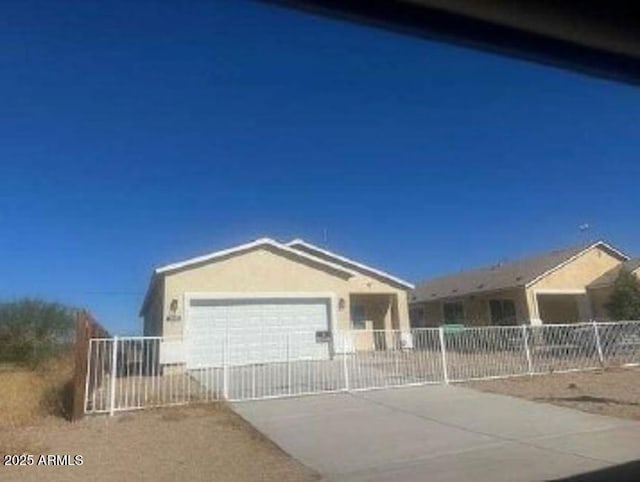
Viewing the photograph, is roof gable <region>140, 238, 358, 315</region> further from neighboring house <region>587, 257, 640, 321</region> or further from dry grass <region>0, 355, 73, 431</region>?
neighboring house <region>587, 257, 640, 321</region>

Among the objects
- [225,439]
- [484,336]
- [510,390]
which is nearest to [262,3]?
[225,439]

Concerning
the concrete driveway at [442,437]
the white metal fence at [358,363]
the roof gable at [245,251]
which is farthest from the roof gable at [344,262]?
the concrete driveway at [442,437]

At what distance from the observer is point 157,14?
418cm

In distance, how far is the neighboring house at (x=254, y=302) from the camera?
66.2 ft

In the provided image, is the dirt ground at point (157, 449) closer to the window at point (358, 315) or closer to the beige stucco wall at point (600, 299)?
the window at point (358, 315)

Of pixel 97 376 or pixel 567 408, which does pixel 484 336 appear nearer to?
pixel 567 408

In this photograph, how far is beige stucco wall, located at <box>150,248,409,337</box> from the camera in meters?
20.8

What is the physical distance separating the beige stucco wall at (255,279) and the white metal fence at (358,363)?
2.26m

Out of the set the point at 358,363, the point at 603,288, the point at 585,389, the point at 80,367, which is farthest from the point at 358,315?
the point at 80,367

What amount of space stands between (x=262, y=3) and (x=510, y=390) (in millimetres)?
11653

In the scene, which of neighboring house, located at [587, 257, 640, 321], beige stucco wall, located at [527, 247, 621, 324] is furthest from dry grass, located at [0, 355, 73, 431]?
neighboring house, located at [587, 257, 640, 321]

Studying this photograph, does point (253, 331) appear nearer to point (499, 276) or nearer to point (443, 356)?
point (443, 356)

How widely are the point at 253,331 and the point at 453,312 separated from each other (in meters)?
16.0

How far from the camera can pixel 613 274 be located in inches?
1100
